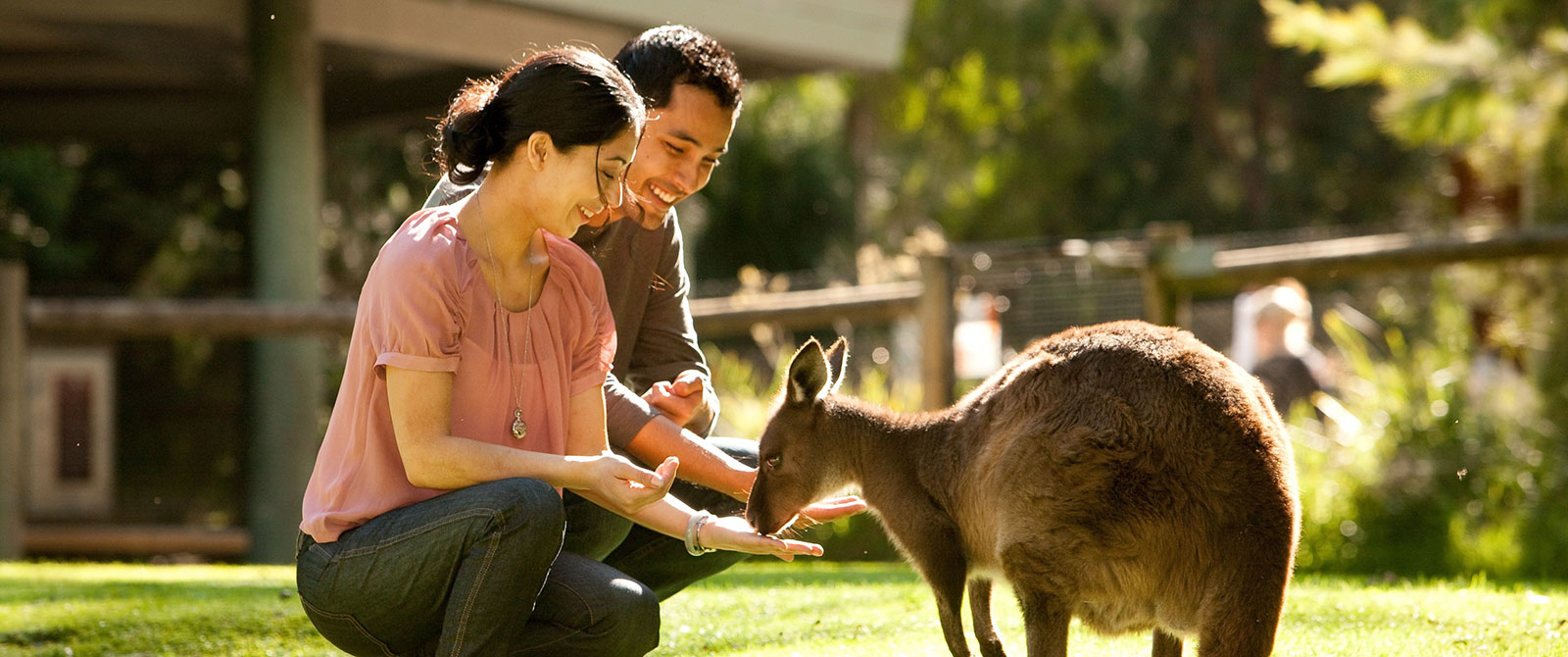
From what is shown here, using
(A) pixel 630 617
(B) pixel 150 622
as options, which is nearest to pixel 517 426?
(A) pixel 630 617

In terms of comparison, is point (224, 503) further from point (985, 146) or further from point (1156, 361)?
point (985, 146)

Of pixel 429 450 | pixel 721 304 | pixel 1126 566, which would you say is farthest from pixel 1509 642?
pixel 721 304

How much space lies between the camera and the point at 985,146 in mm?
27109

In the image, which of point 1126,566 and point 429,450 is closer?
point 429,450

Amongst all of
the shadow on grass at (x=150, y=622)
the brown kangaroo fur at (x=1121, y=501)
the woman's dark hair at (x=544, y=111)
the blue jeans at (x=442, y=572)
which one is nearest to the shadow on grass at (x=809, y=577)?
the shadow on grass at (x=150, y=622)

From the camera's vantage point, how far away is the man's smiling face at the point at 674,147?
12.8ft

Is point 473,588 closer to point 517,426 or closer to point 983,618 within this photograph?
point 517,426

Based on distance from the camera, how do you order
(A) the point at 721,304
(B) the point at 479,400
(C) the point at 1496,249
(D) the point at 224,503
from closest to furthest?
(B) the point at 479,400, (C) the point at 1496,249, (A) the point at 721,304, (D) the point at 224,503

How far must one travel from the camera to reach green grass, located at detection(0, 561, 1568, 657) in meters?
3.94

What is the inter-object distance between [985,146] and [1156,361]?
79.5 ft

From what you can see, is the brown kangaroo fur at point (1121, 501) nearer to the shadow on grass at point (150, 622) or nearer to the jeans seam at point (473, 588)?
the jeans seam at point (473, 588)

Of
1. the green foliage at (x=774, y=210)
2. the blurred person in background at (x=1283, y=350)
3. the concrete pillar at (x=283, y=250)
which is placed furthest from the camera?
the green foliage at (x=774, y=210)

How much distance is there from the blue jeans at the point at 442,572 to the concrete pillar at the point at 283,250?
19.5 feet

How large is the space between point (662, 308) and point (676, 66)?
679 mm
